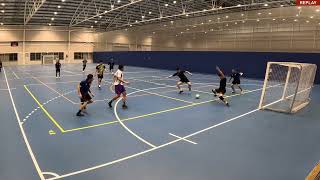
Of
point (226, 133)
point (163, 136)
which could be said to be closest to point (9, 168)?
point (163, 136)

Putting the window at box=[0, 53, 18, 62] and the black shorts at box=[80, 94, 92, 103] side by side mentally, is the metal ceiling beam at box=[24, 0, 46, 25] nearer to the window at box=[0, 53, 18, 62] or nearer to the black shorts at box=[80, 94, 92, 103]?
the window at box=[0, 53, 18, 62]

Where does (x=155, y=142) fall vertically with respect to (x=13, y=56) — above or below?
below

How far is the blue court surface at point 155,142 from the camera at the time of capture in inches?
234

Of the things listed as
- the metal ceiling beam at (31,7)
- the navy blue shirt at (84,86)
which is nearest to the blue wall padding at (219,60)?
the metal ceiling beam at (31,7)

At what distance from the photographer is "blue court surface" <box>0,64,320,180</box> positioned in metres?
5.94

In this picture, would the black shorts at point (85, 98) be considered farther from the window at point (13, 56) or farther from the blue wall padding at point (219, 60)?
the window at point (13, 56)

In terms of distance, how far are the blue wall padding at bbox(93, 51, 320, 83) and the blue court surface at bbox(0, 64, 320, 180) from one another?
14871 mm

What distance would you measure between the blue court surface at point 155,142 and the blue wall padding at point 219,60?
14871 millimetres

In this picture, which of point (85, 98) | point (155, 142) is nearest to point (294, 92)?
point (155, 142)

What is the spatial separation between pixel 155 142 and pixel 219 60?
25411mm

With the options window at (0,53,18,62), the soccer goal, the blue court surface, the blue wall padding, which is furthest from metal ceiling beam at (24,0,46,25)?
the soccer goal

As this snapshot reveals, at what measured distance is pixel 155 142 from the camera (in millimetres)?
7742

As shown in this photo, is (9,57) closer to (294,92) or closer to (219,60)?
(219,60)

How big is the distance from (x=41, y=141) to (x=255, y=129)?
23.3 feet
